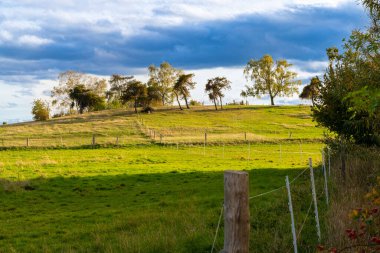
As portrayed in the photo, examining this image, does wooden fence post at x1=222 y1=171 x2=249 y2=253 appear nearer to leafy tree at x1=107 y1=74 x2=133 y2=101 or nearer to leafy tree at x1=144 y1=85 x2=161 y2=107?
leafy tree at x1=144 y1=85 x2=161 y2=107

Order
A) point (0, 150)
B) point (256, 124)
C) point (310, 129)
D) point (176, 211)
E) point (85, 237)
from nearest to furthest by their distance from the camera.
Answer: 1. point (85, 237)
2. point (176, 211)
3. point (0, 150)
4. point (310, 129)
5. point (256, 124)

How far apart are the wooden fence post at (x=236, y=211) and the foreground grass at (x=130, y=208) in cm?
323

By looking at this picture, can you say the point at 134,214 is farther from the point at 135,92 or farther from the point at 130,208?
the point at 135,92

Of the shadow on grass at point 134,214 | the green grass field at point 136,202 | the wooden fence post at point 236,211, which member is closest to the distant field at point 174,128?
the green grass field at point 136,202

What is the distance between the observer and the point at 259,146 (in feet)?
193

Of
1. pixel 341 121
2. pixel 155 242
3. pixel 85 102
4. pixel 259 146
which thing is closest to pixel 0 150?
pixel 259 146

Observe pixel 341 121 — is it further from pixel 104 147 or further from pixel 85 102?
pixel 85 102

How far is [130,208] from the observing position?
19.6 metres

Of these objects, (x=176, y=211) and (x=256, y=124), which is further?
(x=256, y=124)

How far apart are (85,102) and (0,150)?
65.8 m

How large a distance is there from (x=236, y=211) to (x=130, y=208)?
1304 centimetres

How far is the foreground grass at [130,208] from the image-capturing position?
1202cm

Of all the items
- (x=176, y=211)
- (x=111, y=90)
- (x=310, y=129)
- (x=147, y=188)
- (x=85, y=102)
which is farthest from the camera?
(x=111, y=90)

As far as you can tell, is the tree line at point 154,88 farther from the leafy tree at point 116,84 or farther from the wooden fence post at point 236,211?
the wooden fence post at point 236,211
